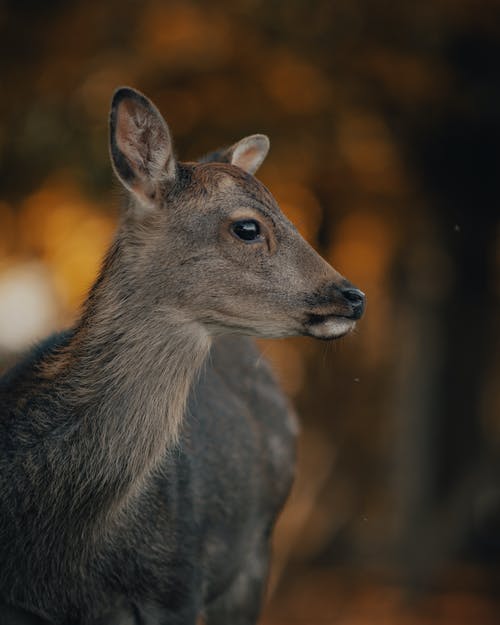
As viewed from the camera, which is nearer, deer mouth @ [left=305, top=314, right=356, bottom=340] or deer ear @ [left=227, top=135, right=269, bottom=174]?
deer mouth @ [left=305, top=314, right=356, bottom=340]

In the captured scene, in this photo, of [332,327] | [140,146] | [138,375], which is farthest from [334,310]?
[140,146]

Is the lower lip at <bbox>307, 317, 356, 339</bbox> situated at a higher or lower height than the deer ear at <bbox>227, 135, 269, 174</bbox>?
lower

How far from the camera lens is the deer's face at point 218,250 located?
15.8 feet

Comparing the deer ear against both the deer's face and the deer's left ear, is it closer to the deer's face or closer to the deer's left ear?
the deer's left ear

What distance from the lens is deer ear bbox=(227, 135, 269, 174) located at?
5.71m

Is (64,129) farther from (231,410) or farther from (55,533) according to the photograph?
(55,533)

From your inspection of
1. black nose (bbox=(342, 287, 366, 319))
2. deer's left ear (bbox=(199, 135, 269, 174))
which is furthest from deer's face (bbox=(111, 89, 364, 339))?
deer's left ear (bbox=(199, 135, 269, 174))

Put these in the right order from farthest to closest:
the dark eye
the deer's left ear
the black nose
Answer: the deer's left ear
the dark eye
the black nose

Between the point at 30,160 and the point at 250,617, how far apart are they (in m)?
4.82

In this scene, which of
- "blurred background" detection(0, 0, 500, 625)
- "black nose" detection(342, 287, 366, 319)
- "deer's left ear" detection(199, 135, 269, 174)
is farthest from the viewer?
"blurred background" detection(0, 0, 500, 625)

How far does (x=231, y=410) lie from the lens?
20.3ft

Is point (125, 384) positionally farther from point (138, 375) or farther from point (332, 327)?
point (332, 327)

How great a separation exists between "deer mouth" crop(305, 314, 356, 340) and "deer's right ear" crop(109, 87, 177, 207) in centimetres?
87

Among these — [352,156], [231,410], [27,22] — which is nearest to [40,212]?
[27,22]
